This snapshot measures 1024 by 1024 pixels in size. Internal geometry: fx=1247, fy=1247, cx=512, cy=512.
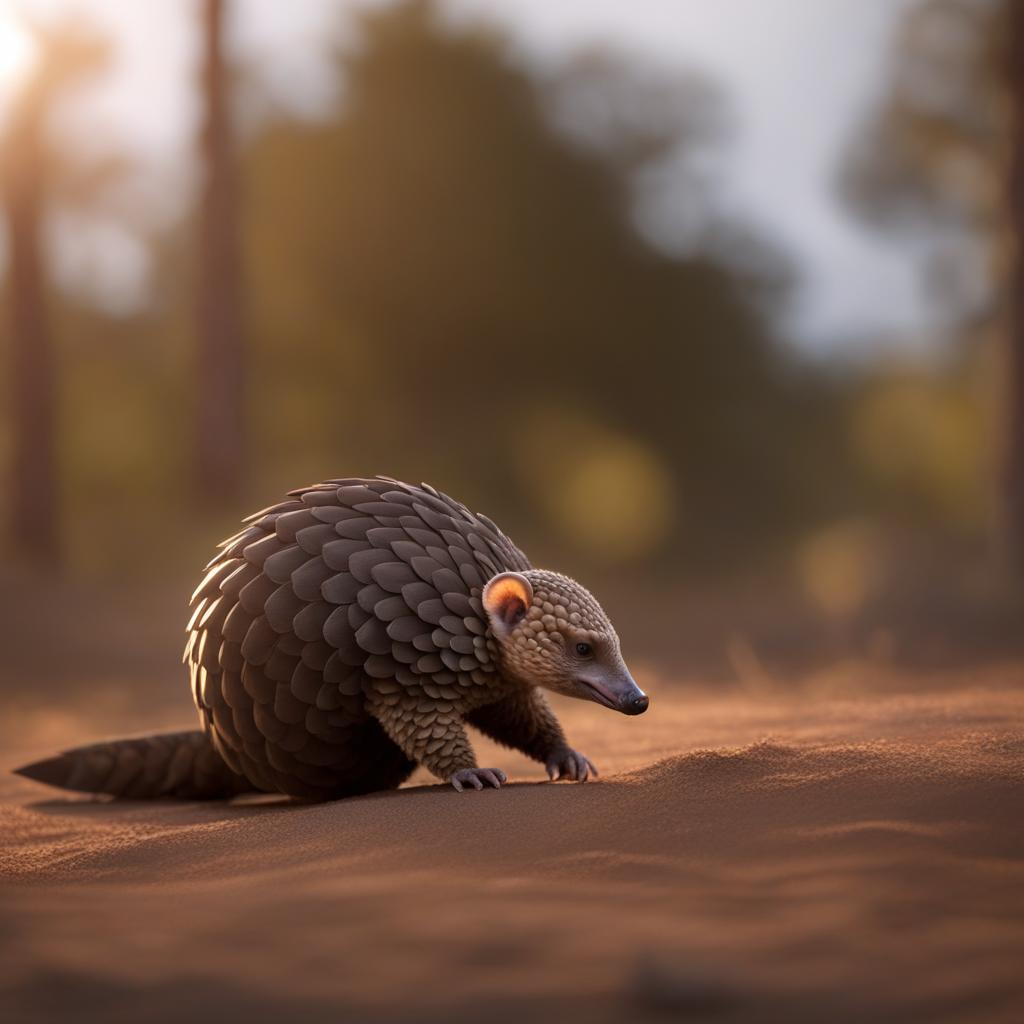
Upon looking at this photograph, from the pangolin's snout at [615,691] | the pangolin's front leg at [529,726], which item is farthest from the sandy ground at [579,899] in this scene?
the pangolin's front leg at [529,726]

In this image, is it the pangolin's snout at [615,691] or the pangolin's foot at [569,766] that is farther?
the pangolin's foot at [569,766]

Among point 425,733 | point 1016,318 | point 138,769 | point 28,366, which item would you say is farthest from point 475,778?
point 28,366

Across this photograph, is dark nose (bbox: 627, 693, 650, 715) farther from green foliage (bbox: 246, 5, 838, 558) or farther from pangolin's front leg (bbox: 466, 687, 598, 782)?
green foliage (bbox: 246, 5, 838, 558)

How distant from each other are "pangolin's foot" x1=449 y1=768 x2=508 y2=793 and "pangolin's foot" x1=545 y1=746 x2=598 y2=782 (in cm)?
28

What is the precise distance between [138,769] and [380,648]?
148cm

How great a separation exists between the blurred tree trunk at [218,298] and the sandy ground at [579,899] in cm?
1098

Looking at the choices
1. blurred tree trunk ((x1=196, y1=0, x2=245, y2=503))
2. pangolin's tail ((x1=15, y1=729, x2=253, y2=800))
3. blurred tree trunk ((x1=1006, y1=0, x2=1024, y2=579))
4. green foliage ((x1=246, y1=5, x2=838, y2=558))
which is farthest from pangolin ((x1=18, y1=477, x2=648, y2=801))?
green foliage ((x1=246, y1=5, x2=838, y2=558))

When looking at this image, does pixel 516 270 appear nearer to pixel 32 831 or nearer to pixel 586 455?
pixel 586 455

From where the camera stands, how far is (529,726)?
4.14 m

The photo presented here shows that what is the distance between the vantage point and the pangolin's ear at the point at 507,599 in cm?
373

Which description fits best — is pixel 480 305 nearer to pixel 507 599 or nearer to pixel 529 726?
pixel 529 726

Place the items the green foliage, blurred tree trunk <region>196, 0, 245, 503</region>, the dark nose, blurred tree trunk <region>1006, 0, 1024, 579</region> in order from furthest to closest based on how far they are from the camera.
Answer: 1. the green foliage
2. blurred tree trunk <region>196, 0, 245, 503</region>
3. blurred tree trunk <region>1006, 0, 1024, 579</region>
4. the dark nose

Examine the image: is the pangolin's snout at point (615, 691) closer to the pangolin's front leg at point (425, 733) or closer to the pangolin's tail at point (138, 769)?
the pangolin's front leg at point (425, 733)

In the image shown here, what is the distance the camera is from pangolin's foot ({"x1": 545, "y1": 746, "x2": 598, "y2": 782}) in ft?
13.1
